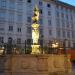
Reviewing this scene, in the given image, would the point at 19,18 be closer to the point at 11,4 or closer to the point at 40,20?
the point at 11,4

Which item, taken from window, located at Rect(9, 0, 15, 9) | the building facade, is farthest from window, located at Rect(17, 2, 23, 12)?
window, located at Rect(9, 0, 15, 9)

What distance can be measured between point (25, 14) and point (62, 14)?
12.8 meters

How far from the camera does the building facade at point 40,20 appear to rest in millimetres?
48094

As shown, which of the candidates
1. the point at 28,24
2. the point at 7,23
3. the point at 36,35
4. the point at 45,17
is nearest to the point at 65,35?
the point at 45,17

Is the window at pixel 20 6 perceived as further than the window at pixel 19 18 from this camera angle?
Yes

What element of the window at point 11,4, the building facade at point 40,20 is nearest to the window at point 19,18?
the building facade at point 40,20

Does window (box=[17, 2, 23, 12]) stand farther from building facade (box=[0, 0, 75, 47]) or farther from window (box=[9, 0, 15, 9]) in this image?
window (box=[9, 0, 15, 9])

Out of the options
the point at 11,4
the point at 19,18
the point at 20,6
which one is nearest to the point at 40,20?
the point at 19,18

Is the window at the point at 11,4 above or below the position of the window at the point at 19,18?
above

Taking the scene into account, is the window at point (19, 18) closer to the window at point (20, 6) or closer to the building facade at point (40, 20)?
the building facade at point (40, 20)

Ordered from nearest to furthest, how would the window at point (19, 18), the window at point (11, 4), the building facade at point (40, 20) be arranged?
the building facade at point (40, 20)
the window at point (11, 4)
the window at point (19, 18)

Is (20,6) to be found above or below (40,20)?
above

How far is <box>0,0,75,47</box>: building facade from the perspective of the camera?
48.1 m

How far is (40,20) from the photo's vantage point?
53031 mm
